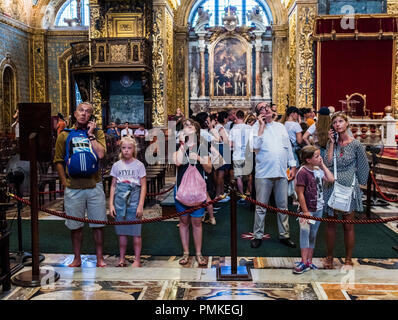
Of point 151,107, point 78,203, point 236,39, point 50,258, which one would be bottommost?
point 50,258

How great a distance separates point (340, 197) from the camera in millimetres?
4801

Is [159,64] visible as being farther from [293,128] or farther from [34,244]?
[34,244]

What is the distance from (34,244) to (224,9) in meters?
19.5

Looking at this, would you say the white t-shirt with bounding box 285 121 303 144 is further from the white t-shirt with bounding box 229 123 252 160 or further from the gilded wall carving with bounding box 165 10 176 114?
the gilded wall carving with bounding box 165 10 176 114

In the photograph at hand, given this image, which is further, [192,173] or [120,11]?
[120,11]

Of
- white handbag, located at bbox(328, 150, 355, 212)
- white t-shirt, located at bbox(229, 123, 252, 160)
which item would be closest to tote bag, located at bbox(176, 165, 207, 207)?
white handbag, located at bbox(328, 150, 355, 212)

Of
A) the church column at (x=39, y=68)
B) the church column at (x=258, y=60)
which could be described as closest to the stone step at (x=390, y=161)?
the church column at (x=258, y=60)

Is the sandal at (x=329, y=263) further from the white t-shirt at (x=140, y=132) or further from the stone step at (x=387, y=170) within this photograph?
the white t-shirt at (x=140, y=132)

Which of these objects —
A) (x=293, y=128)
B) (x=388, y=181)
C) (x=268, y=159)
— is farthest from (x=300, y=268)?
(x=388, y=181)

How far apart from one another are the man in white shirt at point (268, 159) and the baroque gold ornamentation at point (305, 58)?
11.0 m
